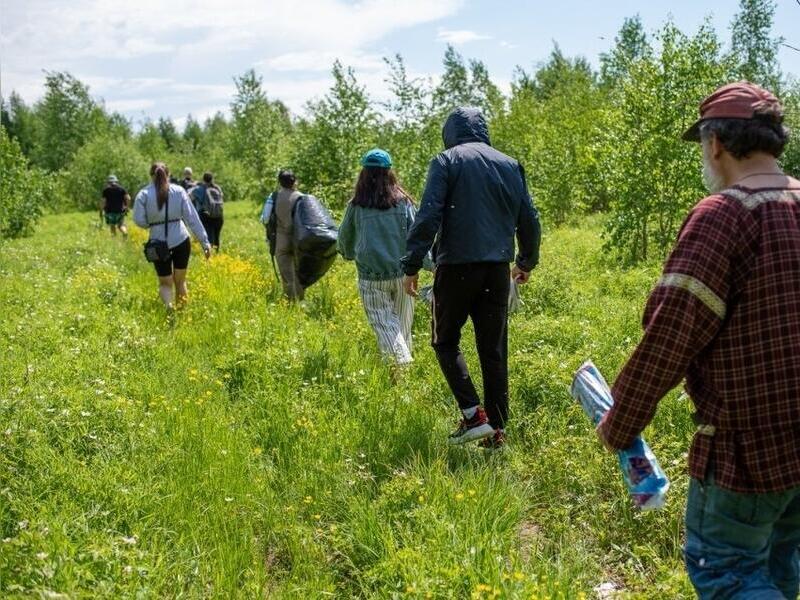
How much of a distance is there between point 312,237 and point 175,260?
1724 mm

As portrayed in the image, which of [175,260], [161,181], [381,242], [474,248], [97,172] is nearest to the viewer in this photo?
[474,248]

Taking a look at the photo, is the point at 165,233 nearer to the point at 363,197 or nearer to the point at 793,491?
the point at 363,197

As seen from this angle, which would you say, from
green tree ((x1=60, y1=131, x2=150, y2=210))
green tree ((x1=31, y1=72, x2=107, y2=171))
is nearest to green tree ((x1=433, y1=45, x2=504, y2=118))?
green tree ((x1=60, y1=131, x2=150, y2=210))

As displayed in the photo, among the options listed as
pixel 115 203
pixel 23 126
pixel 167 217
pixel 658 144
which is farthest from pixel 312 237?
pixel 23 126

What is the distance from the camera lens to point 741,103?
2.09 meters

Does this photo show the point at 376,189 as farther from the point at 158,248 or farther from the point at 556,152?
the point at 556,152

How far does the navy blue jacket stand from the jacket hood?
2.2 inches

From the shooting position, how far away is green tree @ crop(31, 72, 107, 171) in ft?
189

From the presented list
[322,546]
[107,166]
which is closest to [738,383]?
[322,546]

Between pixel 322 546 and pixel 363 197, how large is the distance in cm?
321

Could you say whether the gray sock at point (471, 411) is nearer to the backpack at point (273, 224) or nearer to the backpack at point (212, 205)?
the backpack at point (273, 224)

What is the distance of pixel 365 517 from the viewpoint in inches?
132

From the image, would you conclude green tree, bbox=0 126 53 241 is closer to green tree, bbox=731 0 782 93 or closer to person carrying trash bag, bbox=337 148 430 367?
person carrying trash bag, bbox=337 148 430 367

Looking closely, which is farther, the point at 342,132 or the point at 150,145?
the point at 150,145
